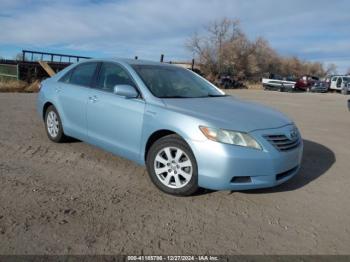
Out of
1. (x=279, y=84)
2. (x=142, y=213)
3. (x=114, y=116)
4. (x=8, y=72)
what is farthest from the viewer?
(x=279, y=84)

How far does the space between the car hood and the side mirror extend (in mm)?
412

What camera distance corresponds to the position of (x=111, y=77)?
5.05 metres

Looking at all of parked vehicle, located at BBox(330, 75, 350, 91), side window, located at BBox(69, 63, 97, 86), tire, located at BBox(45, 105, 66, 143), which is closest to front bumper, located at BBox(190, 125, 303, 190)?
side window, located at BBox(69, 63, 97, 86)

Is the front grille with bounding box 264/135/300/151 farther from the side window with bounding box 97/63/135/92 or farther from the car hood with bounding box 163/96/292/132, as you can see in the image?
the side window with bounding box 97/63/135/92

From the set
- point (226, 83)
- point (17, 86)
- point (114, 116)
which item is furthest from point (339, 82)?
point (114, 116)

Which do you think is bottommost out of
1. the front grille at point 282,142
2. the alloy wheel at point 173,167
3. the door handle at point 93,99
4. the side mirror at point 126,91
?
the alloy wheel at point 173,167

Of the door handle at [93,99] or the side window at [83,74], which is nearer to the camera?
the door handle at [93,99]

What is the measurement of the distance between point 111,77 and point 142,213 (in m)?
2.21

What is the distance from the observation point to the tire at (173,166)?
3.96m

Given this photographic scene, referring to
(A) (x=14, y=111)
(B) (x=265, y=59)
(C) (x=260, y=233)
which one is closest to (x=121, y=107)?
(C) (x=260, y=233)

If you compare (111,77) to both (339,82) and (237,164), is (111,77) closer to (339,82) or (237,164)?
(237,164)

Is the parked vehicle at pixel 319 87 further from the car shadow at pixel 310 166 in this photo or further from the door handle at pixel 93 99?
the door handle at pixel 93 99

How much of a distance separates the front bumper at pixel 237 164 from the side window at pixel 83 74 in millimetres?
2360

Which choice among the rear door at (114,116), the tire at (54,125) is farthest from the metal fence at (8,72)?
the rear door at (114,116)
